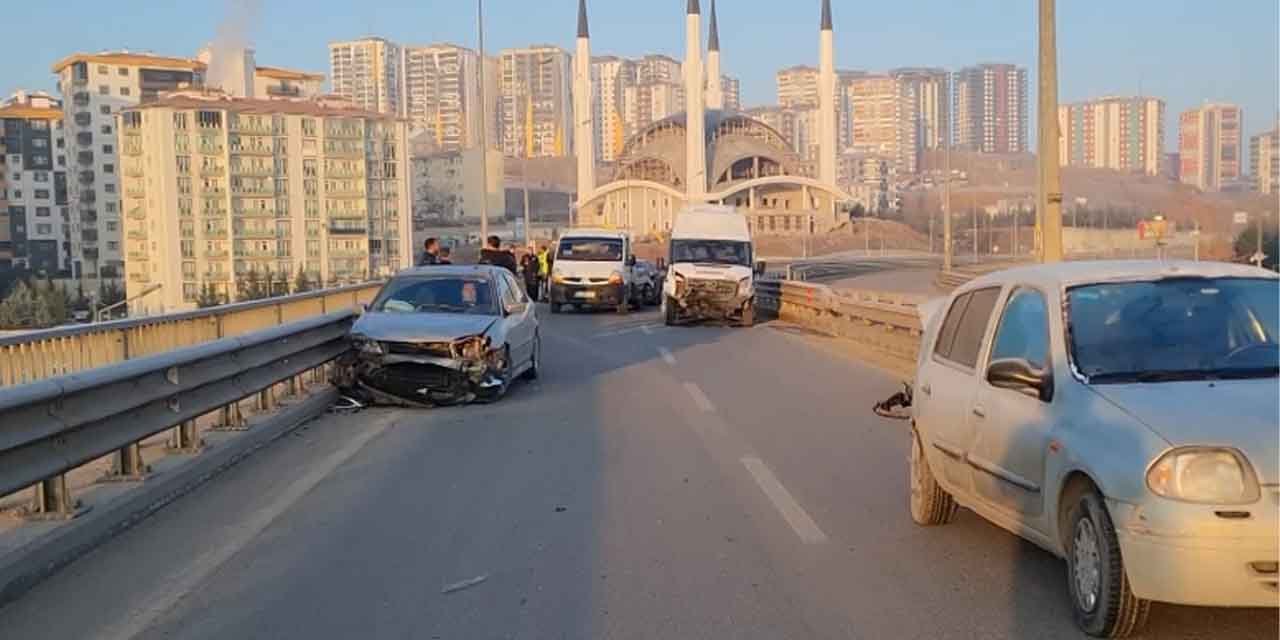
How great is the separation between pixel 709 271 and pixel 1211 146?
11.1 meters

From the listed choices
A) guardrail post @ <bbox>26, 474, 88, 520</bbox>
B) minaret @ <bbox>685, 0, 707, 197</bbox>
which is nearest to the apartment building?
guardrail post @ <bbox>26, 474, 88, 520</bbox>

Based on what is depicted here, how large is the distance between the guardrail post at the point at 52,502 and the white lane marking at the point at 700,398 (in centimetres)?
747

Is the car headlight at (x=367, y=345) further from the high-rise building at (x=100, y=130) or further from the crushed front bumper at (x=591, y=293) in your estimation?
the high-rise building at (x=100, y=130)

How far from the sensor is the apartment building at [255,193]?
4459 centimetres

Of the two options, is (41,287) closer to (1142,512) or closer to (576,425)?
(576,425)

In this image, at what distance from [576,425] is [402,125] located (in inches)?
1837

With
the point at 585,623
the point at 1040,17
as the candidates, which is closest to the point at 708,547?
the point at 585,623

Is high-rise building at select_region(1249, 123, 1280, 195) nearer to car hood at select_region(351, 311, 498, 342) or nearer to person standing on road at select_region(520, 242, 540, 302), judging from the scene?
car hood at select_region(351, 311, 498, 342)

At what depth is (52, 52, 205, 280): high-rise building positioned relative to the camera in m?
59.2

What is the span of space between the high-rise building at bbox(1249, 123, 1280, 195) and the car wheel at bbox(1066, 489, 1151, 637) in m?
10.1

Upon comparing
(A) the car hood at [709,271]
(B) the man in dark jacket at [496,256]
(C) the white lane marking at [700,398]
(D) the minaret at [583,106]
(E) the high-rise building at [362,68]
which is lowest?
(C) the white lane marking at [700,398]

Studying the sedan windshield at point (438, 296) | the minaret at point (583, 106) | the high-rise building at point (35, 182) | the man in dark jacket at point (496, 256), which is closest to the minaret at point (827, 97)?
the minaret at point (583, 106)

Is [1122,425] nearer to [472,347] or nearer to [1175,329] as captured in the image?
[1175,329]

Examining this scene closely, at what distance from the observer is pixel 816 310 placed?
2809 centimetres
